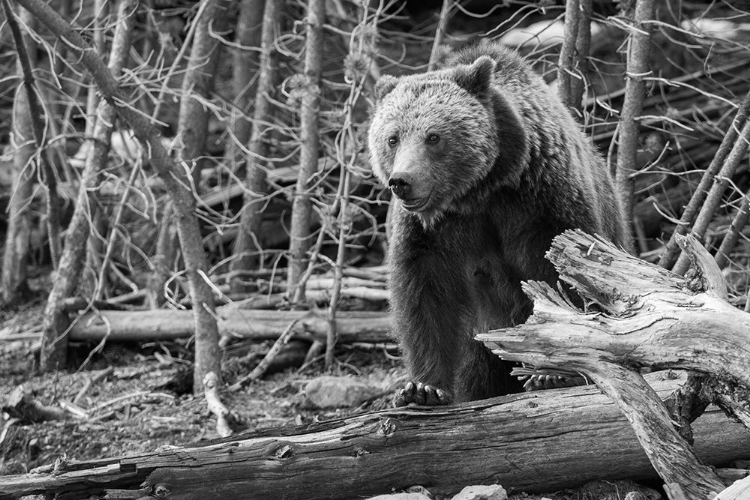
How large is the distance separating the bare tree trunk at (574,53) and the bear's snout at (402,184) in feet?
6.94

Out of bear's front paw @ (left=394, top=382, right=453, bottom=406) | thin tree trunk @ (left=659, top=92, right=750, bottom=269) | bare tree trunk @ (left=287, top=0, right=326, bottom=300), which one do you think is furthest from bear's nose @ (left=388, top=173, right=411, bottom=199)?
bare tree trunk @ (left=287, top=0, right=326, bottom=300)

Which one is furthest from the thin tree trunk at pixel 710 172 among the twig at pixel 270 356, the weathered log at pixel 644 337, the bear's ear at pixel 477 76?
the twig at pixel 270 356

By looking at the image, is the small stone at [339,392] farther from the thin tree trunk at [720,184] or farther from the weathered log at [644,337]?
the weathered log at [644,337]

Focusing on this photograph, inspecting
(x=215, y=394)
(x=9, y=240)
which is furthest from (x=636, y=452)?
(x=9, y=240)

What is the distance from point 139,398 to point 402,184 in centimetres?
337

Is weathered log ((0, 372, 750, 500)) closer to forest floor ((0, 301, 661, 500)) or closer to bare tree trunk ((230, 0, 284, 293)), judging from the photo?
forest floor ((0, 301, 661, 500))

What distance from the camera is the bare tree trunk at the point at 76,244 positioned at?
718 cm

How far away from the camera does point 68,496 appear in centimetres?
371

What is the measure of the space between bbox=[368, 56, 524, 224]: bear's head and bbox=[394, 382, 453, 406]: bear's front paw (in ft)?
3.15

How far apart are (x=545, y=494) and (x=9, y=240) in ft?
22.3

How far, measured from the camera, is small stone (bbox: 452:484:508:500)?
3768 millimetres

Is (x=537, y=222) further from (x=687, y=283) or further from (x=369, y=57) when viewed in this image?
(x=369, y=57)

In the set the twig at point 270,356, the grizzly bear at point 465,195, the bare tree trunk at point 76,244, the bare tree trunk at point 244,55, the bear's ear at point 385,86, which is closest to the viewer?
the grizzly bear at point 465,195

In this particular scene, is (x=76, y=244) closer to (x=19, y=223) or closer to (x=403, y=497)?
(x=19, y=223)
